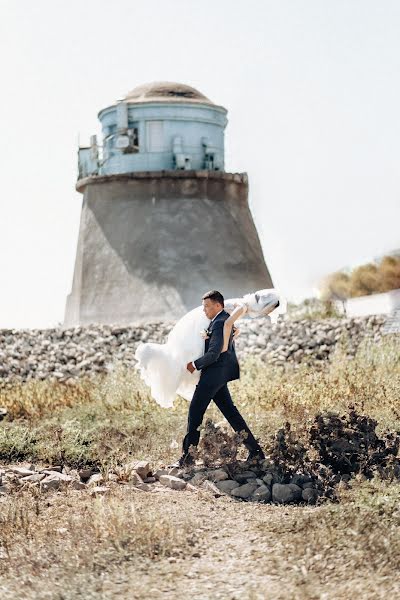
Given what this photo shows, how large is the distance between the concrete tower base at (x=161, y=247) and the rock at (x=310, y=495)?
59.1 feet

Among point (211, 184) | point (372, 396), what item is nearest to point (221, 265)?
point (211, 184)

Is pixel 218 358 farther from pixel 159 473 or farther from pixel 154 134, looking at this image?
pixel 154 134

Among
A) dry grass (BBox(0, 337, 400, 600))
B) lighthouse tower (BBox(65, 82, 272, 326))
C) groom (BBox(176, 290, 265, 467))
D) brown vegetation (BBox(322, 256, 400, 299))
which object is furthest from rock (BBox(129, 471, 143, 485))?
brown vegetation (BBox(322, 256, 400, 299))

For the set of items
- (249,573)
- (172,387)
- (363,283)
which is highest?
(363,283)

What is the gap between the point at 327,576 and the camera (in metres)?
6.02

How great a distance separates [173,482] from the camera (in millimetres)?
9148

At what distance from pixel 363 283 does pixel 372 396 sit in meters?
21.0

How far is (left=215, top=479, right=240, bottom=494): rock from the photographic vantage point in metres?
8.98

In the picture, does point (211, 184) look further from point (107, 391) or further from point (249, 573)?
point (249, 573)

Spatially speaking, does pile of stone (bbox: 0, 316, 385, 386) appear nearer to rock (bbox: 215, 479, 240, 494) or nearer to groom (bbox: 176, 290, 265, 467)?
groom (bbox: 176, 290, 265, 467)

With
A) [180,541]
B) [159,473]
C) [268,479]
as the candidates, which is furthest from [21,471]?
[180,541]

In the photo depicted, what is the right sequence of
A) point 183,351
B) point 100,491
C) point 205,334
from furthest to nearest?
point 183,351 → point 205,334 → point 100,491

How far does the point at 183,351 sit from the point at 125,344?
44.9 feet

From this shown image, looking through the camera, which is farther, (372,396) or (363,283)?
(363,283)
